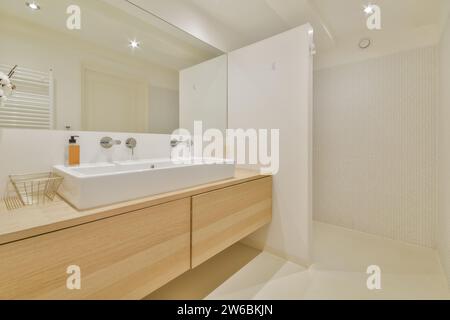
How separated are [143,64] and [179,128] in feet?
1.70

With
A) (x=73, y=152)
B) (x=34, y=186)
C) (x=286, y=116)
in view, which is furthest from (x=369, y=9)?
(x=34, y=186)

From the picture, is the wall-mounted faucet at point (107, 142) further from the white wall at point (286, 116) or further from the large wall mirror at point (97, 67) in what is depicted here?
the white wall at point (286, 116)

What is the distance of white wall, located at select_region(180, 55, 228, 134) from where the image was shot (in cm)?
174

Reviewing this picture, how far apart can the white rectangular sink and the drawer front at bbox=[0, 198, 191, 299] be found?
0.28ft

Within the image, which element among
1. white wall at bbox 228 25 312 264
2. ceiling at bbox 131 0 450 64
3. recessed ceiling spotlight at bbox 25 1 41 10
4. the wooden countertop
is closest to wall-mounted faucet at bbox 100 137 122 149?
the wooden countertop

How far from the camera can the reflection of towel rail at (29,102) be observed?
0.97m

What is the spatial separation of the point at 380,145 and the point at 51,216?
99.1 inches

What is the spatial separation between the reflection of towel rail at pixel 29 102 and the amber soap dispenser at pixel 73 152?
0.11 meters

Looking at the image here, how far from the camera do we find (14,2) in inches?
→ 37.8

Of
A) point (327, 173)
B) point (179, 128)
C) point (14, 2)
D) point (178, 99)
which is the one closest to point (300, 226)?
point (327, 173)

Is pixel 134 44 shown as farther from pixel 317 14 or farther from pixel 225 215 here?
pixel 317 14

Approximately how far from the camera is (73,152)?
111cm
